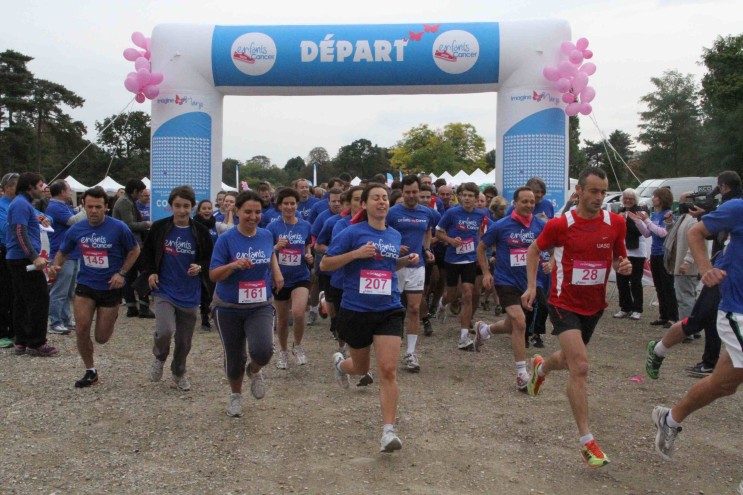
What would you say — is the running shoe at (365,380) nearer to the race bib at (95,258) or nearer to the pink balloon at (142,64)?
the race bib at (95,258)

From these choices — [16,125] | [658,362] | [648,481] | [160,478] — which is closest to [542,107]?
[658,362]

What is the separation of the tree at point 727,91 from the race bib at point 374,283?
40197 mm

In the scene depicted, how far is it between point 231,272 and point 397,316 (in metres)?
1.31

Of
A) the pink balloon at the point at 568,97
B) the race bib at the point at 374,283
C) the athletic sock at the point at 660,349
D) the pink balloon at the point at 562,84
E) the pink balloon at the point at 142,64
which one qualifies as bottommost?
the athletic sock at the point at 660,349

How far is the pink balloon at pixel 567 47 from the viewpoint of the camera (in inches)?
438

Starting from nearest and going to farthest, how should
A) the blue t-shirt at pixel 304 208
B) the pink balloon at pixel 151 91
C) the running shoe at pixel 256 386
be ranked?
the running shoe at pixel 256 386
the blue t-shirt at pixel 304 208
the pink balloon at pixel 151 91

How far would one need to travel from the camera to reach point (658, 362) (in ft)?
Answer: 17.9

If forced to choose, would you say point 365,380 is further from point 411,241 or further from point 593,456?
point 593,456

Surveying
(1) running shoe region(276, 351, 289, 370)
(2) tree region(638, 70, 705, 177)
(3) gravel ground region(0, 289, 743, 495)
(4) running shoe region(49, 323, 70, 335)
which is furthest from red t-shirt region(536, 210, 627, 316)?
(2) tree region(638, 70, 705, 177)

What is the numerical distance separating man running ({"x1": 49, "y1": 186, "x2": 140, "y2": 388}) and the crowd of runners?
0.01 meters

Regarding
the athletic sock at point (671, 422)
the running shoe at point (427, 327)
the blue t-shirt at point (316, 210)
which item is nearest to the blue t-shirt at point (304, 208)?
the blue t-shirt at point (316, 210)

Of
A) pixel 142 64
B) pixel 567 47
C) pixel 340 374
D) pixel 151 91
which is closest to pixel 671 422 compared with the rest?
pixel 340 374

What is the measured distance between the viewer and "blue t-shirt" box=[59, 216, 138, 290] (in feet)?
19.5

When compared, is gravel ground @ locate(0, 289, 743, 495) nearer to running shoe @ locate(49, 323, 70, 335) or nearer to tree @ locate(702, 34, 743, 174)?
running shoe @ locate(49, 323, 70, 335)
